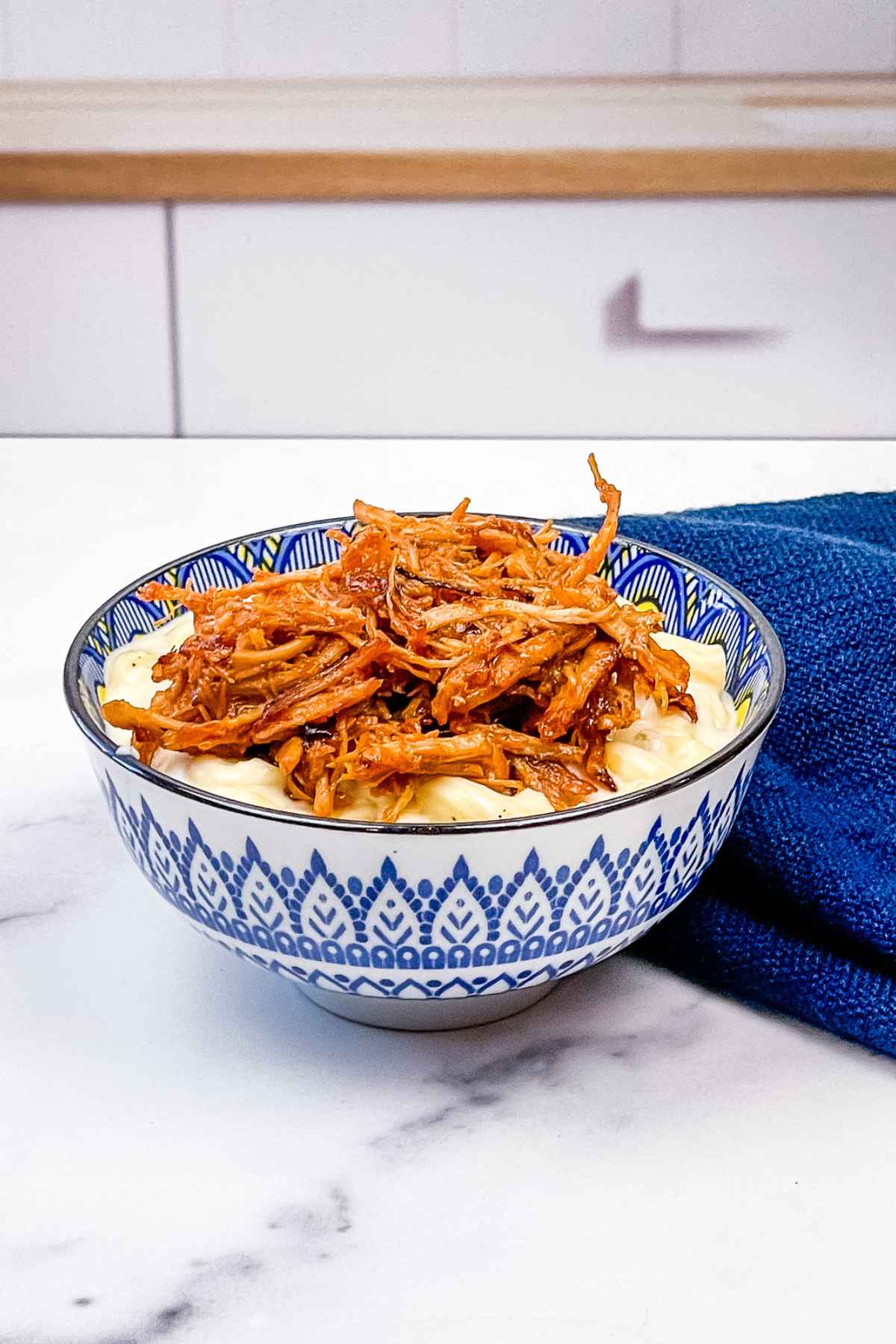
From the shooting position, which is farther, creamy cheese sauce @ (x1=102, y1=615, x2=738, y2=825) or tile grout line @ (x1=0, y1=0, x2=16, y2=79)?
tile grout line @ (x1=0, y1=0, x2=16, y2=79)

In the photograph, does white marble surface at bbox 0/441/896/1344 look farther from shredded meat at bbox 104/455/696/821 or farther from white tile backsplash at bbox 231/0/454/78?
white tile backsplash at bbox 231/0/454/78

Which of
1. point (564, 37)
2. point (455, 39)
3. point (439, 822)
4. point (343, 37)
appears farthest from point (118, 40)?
point (439, 822)

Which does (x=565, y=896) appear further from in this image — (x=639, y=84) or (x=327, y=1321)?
(x=639, y=84)

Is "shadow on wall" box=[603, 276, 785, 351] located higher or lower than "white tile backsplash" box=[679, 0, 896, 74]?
lower

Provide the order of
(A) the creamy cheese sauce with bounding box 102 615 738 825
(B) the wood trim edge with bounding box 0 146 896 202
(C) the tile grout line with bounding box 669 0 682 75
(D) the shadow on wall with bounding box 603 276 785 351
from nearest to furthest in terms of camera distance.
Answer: (A) the creamy cheese sauce with bounding box 102 615 738 825 → (B) the wood trim edge with bounding box 0 146 896 202 → (D) the shadow on wall with bounding box 603 276 785 351 → (C) the tile grout line with bounding box 669 0 682 75

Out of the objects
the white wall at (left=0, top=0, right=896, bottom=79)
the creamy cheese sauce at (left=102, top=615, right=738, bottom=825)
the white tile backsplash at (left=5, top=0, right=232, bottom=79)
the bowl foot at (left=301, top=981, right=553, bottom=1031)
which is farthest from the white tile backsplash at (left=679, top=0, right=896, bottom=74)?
the bowl foot at (left=301, top=981, right=553, bottom=1031)

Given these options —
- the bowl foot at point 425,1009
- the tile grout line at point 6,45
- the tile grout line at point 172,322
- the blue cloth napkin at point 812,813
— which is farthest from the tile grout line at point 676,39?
the bowl foot at point 425,1009
